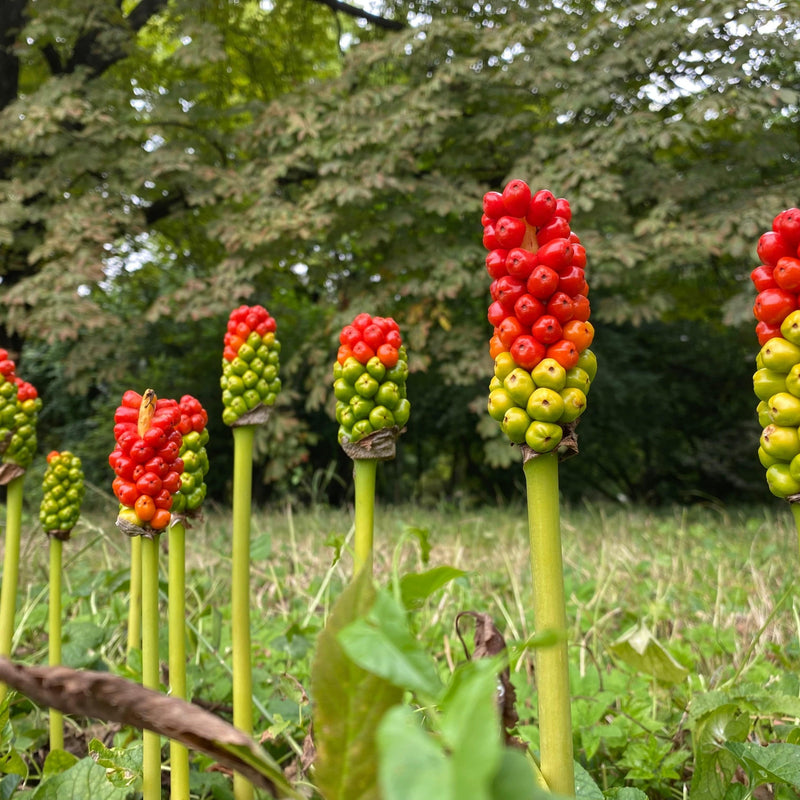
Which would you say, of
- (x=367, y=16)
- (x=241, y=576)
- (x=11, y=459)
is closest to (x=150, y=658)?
(x=241, y=576)

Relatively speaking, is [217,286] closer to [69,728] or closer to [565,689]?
[69,728]

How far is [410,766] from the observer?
0.45m

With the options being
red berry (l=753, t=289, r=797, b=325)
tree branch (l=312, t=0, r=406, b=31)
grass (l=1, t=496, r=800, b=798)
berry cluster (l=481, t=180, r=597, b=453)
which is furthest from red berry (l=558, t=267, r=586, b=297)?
tree branch (l=312, t=0, r=406, b=31)

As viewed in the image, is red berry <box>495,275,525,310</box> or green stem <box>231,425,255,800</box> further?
green stem <box>231,425,255,800</box>

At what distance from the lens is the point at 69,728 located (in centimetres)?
193

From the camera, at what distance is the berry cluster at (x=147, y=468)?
118 cm

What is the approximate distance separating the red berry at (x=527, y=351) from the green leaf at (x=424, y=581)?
11.2 inches

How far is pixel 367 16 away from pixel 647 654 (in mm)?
8256

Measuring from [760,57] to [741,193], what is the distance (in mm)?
1062

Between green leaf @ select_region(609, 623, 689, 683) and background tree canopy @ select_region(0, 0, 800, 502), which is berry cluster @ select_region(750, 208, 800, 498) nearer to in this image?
green leaf @ select_region(609, 623, 689, 683)

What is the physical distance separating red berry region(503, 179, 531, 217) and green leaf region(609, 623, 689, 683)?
3.91 ft

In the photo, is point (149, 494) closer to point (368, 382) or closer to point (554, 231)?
point (368, 382)

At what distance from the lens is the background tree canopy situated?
589cm

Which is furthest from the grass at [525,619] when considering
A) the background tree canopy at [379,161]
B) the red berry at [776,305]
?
the background tree canopy at [379,161]
